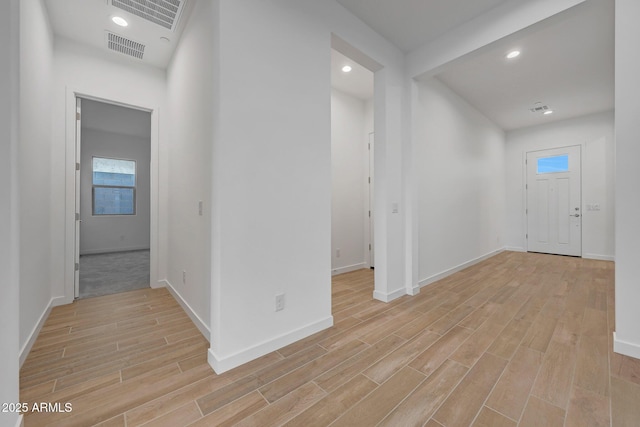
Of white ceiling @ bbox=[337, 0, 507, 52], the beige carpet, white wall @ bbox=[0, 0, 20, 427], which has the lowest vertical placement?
the beige carpet

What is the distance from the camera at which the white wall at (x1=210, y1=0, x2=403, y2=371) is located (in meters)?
1.70

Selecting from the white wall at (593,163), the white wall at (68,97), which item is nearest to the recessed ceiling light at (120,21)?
the white wall at (68,97)

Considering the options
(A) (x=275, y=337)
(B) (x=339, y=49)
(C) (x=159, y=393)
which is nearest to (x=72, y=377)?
(C) (x=159, y=393)

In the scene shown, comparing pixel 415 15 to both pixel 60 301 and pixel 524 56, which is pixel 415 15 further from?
pixel 60 301

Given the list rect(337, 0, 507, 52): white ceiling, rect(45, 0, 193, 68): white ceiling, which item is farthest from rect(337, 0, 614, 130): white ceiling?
rect(45, 0, 193, 68): white ceiling

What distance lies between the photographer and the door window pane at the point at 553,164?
563 centimetres

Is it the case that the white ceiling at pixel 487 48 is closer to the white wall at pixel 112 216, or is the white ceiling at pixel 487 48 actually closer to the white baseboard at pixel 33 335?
the white baseboard at pixel 33 335

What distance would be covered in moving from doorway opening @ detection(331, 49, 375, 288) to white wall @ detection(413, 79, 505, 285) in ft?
3.01

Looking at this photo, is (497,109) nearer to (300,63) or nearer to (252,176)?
(300,63)

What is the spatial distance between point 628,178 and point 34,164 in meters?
4.81

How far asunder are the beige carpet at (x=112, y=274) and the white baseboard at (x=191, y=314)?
71cm

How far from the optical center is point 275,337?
1.93 m

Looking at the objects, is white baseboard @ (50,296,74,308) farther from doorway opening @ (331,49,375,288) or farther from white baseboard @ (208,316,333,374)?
doorway opening @ (331,49,375,288)

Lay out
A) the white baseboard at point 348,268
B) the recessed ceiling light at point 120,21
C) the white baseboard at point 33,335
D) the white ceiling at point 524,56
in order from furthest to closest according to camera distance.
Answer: the white baseboard at point 348,268 < the recessed ceiling light at point 120,21 < the white ceiling at point 524,56 < the white baseboard at point 33,335
